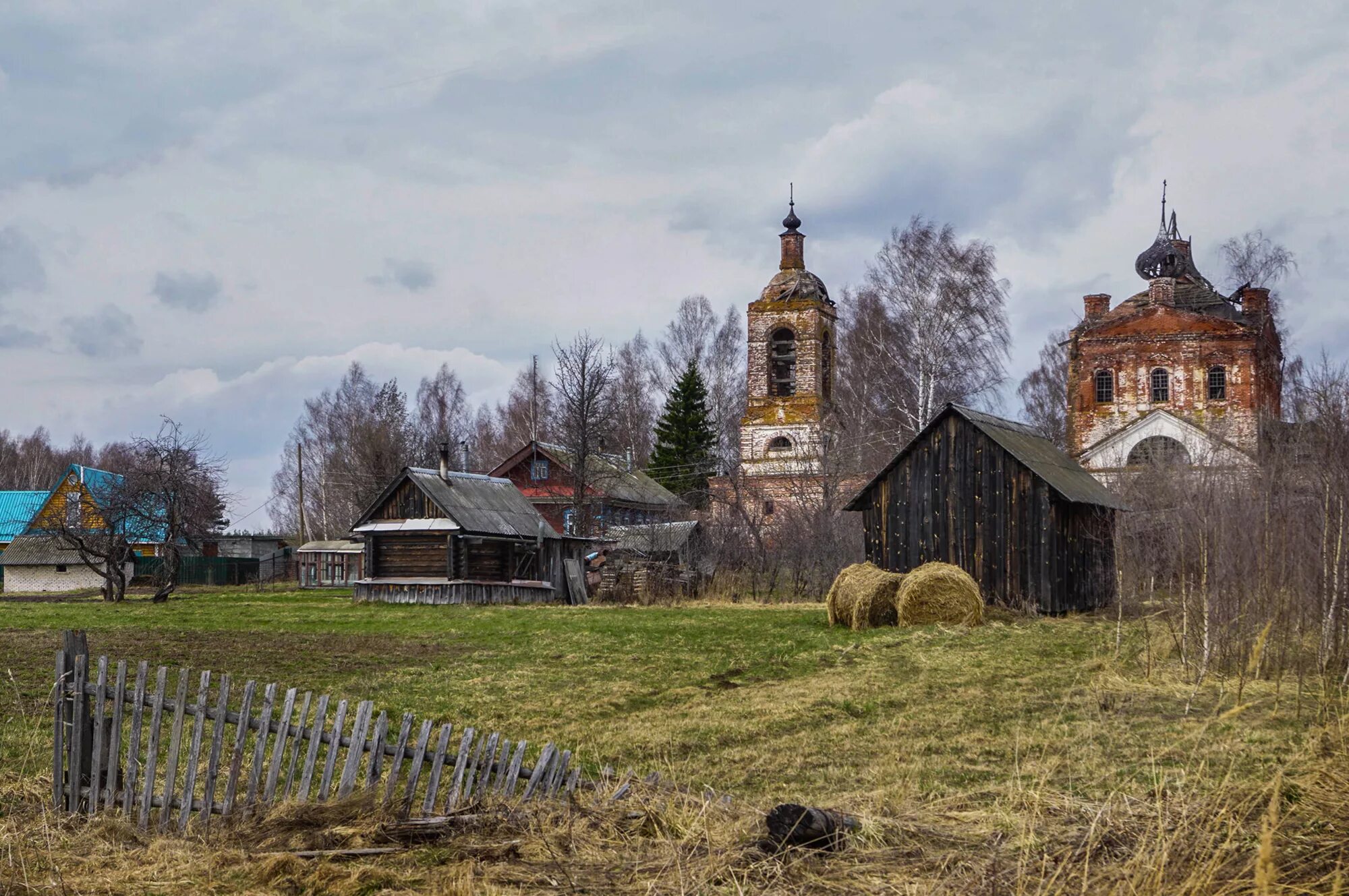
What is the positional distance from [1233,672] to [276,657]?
11.7 metres

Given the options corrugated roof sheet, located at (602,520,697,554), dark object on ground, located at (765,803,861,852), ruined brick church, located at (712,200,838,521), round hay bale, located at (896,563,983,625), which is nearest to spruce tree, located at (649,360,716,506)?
ruined brick church, located at (712,200,838,521)

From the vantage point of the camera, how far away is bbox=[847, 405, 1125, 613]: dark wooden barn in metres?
23.2

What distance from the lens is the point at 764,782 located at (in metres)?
8.49

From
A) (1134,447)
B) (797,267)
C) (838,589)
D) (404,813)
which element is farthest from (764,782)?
(797,267)

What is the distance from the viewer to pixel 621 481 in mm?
47062

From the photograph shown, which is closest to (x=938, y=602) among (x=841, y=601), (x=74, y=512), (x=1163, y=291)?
(x=841, y=601)

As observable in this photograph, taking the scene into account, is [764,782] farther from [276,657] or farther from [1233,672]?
[276,657]

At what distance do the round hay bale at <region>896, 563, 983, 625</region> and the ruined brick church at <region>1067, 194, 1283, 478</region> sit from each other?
858 inches

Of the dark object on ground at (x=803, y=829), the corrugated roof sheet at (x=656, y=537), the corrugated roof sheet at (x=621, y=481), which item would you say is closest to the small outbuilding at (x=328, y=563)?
the corrugated roof sheet at (x=621, y=481)

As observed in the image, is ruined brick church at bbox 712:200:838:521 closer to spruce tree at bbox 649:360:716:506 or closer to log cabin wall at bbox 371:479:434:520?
spruce tree at bbox 649:360:716:506

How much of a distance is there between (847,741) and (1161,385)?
122 ft

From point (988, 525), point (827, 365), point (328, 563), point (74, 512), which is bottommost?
point (328, 563)

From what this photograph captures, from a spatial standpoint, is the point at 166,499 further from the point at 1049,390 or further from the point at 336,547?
the point at 1049,390

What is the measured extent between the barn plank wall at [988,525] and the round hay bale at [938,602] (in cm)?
290
